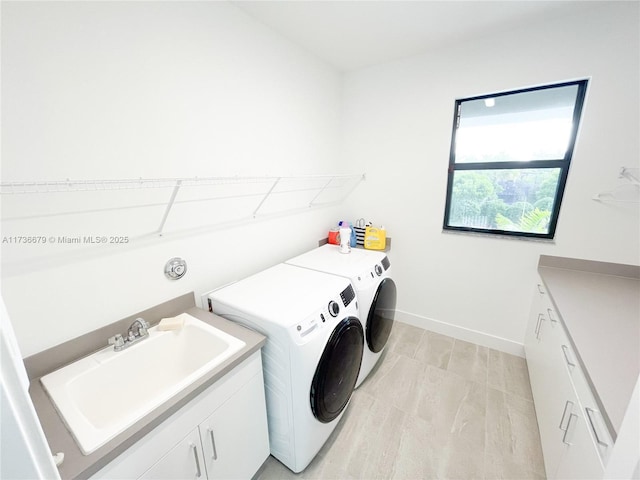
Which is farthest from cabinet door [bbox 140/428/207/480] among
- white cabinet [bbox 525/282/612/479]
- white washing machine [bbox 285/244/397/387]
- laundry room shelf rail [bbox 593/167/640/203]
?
laundry room shelf rail [bbox 593/167/640/203]

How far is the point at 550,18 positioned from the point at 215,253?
9.49 ft

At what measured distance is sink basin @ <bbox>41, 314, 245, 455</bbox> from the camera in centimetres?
91

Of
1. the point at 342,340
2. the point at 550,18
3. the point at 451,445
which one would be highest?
the point at 550,18

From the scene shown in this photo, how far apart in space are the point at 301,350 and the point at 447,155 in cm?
215

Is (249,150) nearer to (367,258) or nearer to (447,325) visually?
(367,258)

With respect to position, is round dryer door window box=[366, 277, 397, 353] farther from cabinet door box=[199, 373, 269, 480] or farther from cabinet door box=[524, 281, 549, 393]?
cabinet door box=[524, 281, 549, 393]

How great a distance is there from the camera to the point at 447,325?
273cm

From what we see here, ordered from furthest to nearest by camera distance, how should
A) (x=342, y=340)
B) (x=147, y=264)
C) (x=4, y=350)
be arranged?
(x=342, y=340)
(x=147, y=264)
(x=4, y=350)

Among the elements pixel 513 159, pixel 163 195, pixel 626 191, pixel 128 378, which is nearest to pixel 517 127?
pixel 513 159

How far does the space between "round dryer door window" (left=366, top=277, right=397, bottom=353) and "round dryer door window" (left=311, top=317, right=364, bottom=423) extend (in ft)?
0.72

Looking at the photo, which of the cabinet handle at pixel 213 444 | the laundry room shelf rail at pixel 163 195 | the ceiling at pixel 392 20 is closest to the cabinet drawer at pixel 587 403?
the cabinet handle at pixel 213 444

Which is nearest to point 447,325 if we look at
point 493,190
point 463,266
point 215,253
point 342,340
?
point 463,266

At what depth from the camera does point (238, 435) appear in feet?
4.20

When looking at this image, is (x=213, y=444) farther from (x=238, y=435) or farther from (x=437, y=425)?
(x=437, y=425)
